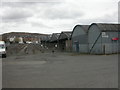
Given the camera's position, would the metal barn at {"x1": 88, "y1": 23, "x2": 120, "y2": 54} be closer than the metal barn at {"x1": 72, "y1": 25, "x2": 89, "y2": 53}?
Yes

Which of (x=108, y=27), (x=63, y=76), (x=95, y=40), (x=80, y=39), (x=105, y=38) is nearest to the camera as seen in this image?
(x=63, y=76)

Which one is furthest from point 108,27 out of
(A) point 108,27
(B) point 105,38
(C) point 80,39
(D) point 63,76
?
(D) point 63,76

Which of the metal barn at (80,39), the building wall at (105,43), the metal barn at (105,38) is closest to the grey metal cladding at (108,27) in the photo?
the metal barn at (105,38)

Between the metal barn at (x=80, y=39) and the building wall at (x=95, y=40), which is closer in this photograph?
the building wall at (x=95, y=40)

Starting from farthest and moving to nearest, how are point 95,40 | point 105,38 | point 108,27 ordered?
1. point 95,40
2. point 108,27
3. point 105,38

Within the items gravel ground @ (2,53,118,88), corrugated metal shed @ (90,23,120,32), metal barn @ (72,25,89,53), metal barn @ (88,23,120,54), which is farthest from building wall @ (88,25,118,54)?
gravel ground @ (2,53,118,88)

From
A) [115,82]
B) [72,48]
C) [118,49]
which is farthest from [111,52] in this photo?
[115,82]

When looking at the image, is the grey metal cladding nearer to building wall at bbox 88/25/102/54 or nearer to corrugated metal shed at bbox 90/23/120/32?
corrugated metal shed at bbox 90/23/120/32

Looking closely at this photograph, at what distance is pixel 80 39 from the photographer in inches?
1501

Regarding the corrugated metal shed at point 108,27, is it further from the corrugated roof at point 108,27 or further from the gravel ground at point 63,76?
the gravel ground at point 63,76

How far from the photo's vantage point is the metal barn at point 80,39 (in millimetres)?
35688

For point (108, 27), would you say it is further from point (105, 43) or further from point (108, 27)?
point (105, 43)

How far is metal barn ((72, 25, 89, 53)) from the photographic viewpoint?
3569 cm

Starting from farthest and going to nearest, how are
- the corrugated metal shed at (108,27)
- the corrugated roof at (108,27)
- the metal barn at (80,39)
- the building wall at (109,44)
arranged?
the metal barn at (80,39), the corrugated roof at (108,27), the corrugated metal shed at (108,27), the building wall at (109,44)
